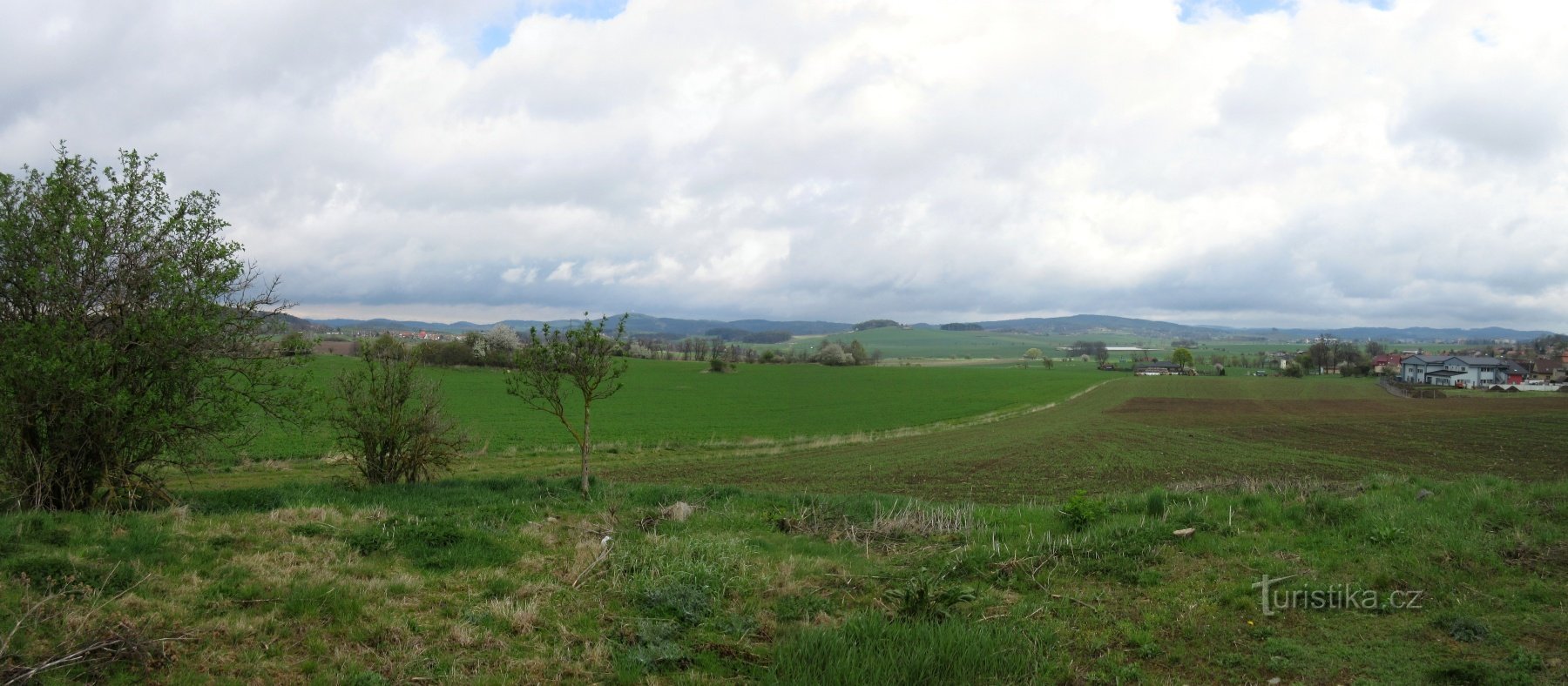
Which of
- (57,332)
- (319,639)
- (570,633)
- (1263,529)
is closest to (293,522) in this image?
(57,332)

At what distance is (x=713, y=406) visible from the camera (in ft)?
176

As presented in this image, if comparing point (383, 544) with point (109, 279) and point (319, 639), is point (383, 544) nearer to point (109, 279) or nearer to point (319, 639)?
point (319, 639)

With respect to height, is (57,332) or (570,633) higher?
(57,332)

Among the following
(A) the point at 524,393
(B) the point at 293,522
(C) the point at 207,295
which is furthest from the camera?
(A) the point at 524,393

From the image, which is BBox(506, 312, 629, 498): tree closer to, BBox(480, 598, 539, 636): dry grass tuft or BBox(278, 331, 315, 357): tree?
BBox(278, 331, 315, 357): tree

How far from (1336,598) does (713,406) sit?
47.9 m

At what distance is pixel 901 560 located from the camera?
8.98 metres

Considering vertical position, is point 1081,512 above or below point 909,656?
below

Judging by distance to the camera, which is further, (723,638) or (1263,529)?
(1263,529)

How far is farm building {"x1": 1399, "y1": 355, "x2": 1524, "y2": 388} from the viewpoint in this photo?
83.8m

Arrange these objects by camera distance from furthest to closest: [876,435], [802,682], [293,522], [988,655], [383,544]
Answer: [876,435], [293,522], [383,544], [988,655], [802,682]

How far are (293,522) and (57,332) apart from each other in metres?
3.85

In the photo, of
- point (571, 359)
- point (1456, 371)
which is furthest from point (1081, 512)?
point (1456, 371)

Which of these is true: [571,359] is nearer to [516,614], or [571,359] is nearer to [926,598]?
[516,614]
